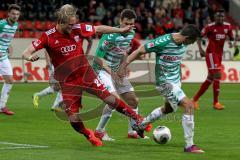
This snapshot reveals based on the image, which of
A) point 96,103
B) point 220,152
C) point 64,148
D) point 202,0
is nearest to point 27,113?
point 96,103

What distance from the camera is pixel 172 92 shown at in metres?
10.8

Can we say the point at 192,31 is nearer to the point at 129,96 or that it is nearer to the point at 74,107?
the point at 74,107

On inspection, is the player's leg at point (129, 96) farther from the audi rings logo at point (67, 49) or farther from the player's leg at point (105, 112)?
the audi rings logo at point (67, 49)

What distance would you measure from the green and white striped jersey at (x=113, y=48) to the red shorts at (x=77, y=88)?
3.52 ft

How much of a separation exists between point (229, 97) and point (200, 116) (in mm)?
6075

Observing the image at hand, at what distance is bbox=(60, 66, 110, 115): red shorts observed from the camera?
437 inches

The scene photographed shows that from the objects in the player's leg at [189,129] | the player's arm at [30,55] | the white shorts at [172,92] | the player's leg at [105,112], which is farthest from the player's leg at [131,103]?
the player's arm at [30,55]

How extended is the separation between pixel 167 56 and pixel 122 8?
23463 millimetres

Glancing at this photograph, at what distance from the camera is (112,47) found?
12.3m

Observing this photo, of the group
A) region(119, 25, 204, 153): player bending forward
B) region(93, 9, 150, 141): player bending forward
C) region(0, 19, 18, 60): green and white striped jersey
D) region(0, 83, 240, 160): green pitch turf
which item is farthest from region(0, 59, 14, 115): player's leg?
region(119, 25, 204, 153): player bending forward

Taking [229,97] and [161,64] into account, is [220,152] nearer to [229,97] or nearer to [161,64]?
[161,64]

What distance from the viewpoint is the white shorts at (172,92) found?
10711 millimetres

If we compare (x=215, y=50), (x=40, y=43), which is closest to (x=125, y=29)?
(x=40, y=43)

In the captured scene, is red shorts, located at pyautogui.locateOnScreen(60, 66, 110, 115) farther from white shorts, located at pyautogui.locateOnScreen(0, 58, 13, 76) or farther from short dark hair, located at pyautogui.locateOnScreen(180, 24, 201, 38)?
white shorts, located at pyautogui.locateOnScreen(0, 58, 13, 76)
